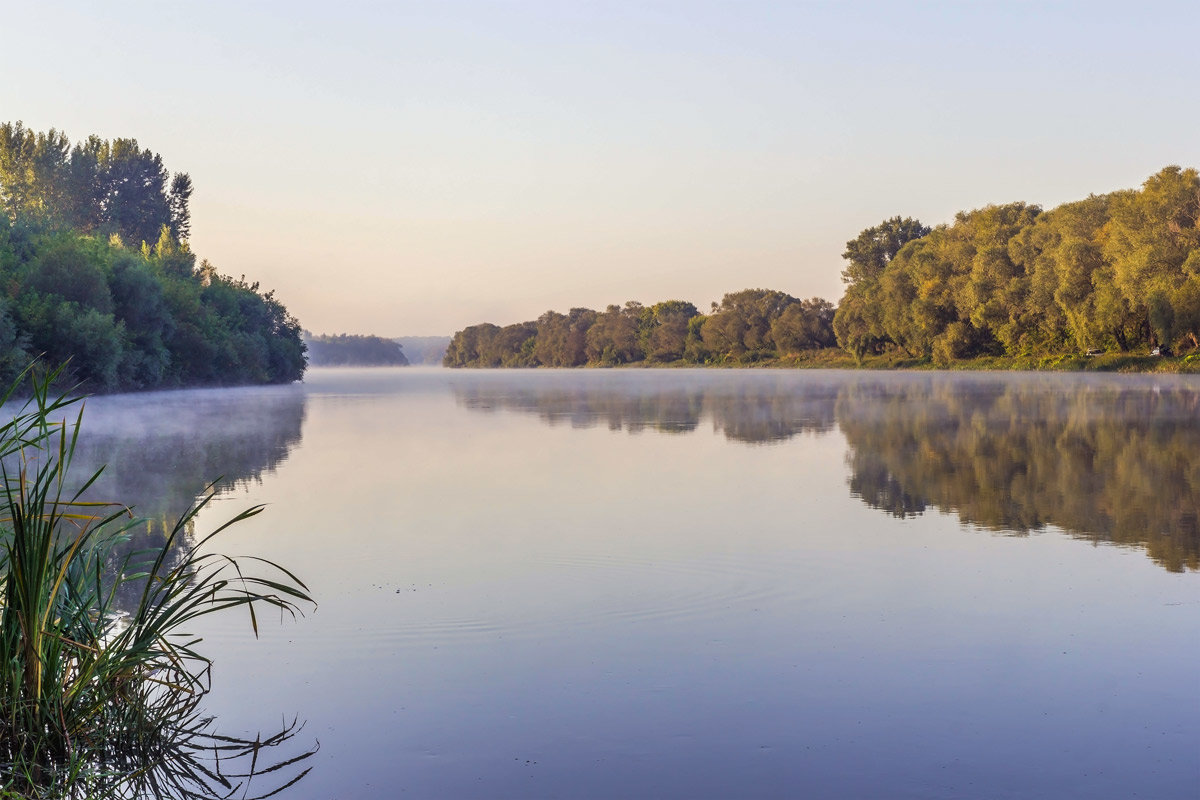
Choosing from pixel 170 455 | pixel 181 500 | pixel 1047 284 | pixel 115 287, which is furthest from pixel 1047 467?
pixel 1047 284

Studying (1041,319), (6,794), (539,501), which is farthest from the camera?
(1041,319)

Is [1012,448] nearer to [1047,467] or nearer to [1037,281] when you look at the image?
[1047,467]

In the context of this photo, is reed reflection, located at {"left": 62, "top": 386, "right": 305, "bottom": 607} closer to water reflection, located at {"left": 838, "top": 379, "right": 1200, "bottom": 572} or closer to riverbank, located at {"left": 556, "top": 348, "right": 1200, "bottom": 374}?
water reflection, located at {"left": 838, "top": 379, "right": 1200, "bottom": 572}

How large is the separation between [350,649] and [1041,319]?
7790 cm

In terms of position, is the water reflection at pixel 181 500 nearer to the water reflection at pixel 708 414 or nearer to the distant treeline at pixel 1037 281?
the water reflection at pixel 708 414

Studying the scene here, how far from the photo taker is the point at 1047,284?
71438mm

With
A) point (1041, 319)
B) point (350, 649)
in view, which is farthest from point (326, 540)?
point (1041, 319)

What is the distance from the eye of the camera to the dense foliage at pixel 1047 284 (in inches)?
2432

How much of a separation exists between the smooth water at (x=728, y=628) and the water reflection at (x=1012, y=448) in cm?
14

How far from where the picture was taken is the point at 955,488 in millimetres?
15258

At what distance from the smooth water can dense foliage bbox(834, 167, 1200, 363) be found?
4928 cm

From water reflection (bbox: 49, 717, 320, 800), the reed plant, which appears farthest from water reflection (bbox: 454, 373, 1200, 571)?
the reed plant

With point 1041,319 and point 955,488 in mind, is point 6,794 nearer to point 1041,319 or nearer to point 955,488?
point 955,488

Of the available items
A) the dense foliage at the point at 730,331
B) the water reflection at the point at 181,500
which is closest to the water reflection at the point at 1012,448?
the water reflection at the point at 181,500
